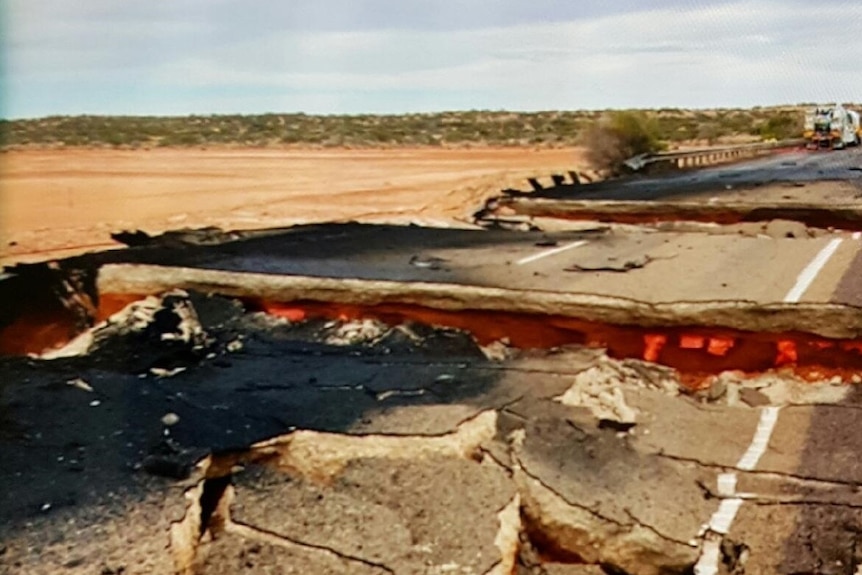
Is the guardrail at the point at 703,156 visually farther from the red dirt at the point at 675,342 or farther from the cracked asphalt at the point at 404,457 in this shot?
the cracked asphalt at the point at 404,457

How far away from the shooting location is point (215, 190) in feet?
87.4

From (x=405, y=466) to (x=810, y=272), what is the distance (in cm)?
501

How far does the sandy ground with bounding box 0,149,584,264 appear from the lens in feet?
56.4

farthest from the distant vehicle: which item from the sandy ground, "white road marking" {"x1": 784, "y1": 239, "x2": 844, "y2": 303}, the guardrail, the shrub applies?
"white road marking" {"x1": 784, "y1": 239, "x2": 844, "y2": 303}

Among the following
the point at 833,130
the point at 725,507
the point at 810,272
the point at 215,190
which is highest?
the point at 810,272

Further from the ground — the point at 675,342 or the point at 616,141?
the point at 616,141

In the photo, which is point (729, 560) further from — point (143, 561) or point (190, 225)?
point (190, 225)

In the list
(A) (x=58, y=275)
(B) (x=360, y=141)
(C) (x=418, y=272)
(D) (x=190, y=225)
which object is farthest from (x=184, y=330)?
(B) (x=360, y=141)

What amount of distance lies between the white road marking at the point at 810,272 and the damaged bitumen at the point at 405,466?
1015 mm

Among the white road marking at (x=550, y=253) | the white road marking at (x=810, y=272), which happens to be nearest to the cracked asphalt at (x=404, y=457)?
the white road marking at (x=810, y=272)

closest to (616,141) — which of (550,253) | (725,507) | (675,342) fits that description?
(550,253)

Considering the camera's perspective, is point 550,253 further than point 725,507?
Yes

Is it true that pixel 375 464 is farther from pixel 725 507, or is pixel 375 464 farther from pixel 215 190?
pixel 215 190

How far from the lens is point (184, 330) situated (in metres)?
7.40
